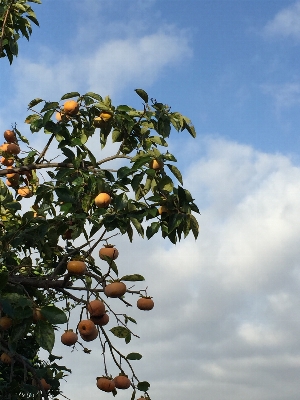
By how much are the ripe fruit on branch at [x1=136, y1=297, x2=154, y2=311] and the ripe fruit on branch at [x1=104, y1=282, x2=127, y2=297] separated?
0.34 meters

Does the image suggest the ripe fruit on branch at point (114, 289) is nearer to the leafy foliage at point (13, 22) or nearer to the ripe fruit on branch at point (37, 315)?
the ripe fruit on branch at point (37, 315)

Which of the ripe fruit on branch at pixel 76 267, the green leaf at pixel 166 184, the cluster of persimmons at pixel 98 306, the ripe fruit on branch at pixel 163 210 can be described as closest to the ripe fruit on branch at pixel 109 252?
the cluster of persimmons at pixel 98 306

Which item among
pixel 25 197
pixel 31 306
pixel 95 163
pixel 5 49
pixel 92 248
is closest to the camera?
pixel 31 306

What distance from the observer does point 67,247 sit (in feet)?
14.9

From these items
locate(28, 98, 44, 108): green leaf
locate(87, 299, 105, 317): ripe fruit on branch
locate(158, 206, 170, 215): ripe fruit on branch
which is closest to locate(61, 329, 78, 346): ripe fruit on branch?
locate(87, 299, 105, 317): ripe fruit on branch

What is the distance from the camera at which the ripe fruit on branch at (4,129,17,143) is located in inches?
225

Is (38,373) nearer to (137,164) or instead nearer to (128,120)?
(137,164)

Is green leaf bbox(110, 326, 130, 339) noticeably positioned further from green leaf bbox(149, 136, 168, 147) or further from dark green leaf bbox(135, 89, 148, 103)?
dark green leaf bbox(135, 89, 148, 103)

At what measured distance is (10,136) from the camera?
5.70 metres

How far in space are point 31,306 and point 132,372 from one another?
109 cm

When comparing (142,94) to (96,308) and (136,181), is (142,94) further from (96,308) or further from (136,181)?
(96,308)

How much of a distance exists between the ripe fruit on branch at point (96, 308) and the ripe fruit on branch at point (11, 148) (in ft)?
7.04

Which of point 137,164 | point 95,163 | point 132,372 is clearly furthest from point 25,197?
point 132,372

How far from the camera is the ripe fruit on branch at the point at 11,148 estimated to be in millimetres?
5520
